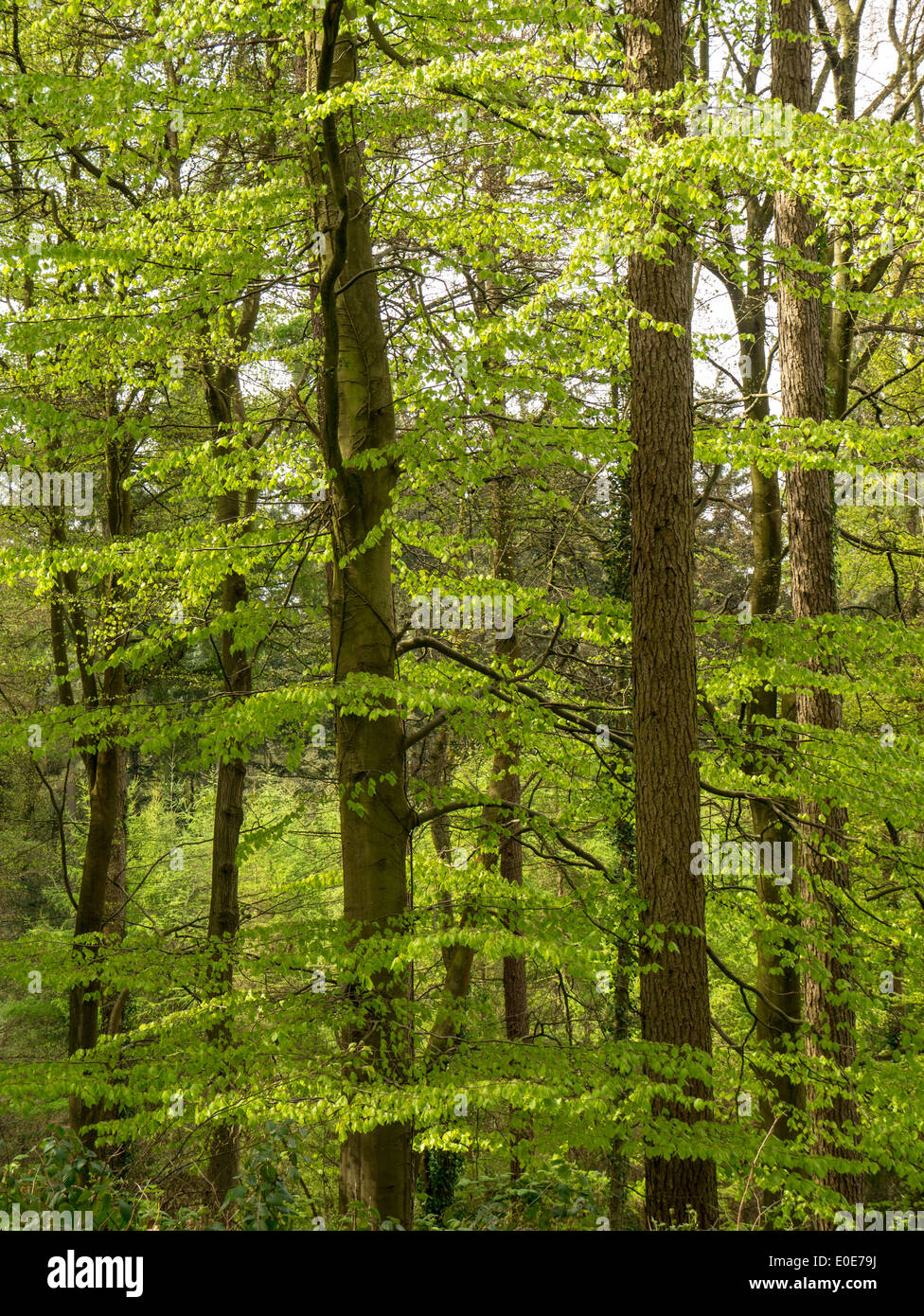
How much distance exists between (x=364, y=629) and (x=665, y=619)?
212 cm

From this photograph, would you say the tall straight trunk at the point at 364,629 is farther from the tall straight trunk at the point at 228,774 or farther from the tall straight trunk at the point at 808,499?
the tall straight trunk at the point at 808,499

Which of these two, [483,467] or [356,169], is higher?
[356,169]

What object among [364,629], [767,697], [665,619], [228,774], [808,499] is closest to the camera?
[665,619]

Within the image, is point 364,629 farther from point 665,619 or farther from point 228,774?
point 228,774

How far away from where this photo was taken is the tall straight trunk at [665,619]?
5.80 m

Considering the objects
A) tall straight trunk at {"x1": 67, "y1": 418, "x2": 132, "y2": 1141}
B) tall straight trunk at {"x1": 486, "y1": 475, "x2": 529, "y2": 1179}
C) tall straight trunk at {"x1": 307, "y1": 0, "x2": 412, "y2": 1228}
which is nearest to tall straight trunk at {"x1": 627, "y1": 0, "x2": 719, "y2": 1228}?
tall straight trunk at {"x1": 307, "y1": 0, "x2": 412, "y2": 1228}

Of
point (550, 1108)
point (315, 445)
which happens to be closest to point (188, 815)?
point (315, 445)

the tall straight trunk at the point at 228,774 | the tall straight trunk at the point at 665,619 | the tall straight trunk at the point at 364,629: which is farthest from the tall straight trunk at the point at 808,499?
the tall straight trunk at the point at 228,774

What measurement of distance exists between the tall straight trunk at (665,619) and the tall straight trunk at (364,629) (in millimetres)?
1655

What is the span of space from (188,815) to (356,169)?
1339 centimetres

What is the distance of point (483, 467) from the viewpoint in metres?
5.93

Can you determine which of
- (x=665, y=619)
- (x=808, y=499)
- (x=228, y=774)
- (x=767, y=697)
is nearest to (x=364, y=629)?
(x=665, y=619)

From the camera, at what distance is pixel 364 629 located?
21.6 ft
